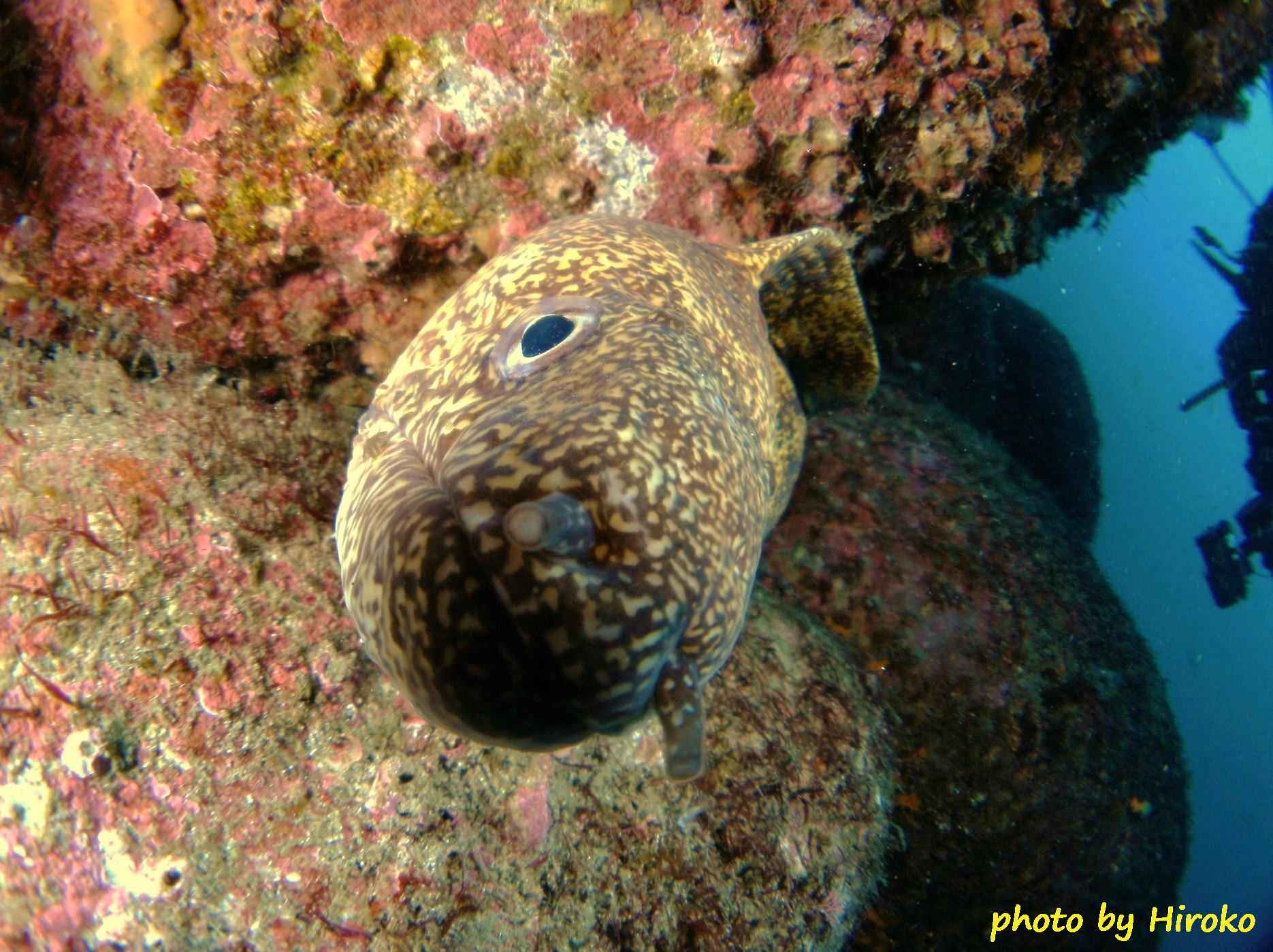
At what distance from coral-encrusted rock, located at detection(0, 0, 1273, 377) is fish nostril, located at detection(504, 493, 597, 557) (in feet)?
8.12

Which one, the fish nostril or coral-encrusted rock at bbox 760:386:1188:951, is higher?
the fish nostril

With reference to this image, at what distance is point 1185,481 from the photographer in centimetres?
8681

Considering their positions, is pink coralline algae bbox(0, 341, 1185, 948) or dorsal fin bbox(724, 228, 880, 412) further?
dorsal fin bbox(724, 228, 880, 412)

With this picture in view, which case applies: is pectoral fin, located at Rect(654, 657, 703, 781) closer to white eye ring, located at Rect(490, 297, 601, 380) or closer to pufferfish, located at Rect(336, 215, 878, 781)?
pufferfish, located at Rect(336, 215, 878, 781)

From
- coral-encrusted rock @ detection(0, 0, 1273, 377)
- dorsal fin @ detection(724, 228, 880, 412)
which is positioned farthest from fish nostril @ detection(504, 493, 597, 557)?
coral-encrusted rock @ detection(0, 0, 1273, 377)

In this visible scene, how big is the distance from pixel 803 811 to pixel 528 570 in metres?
2.77

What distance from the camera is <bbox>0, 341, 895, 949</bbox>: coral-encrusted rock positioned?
2.17m

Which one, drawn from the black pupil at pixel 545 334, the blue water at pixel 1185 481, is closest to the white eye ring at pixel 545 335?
the black pupil at pixel 545 334

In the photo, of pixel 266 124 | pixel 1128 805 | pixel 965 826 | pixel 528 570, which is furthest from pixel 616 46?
pixel 1128 805

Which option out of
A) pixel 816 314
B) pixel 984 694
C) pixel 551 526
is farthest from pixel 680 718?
pixel 984 694

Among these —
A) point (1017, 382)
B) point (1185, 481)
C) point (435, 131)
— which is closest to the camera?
point (435, 131)

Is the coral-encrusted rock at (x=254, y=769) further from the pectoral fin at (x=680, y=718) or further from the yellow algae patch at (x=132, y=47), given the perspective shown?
the pectoral fin at (x=680, y=718)

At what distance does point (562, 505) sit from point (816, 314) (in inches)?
112

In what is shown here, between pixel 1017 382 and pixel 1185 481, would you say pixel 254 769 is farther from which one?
pixel 1185 481
